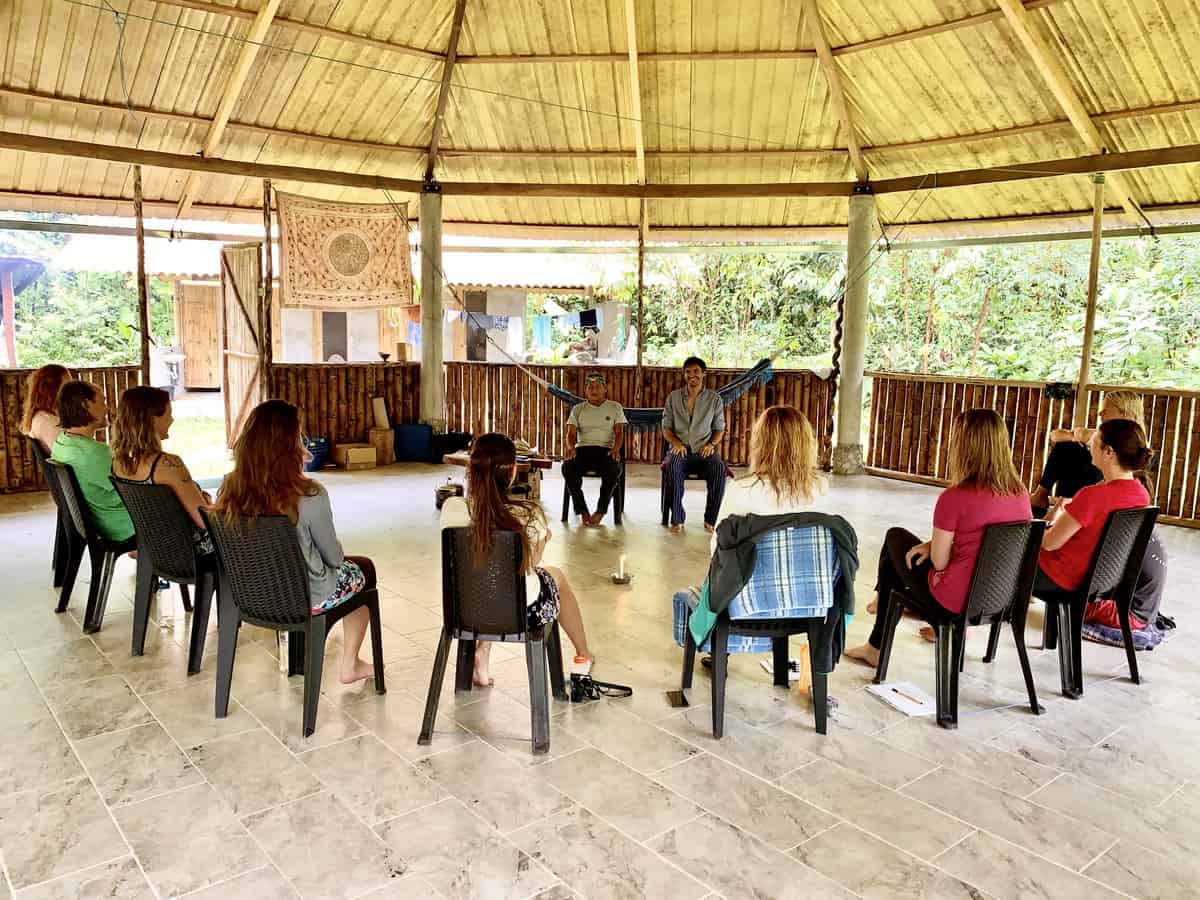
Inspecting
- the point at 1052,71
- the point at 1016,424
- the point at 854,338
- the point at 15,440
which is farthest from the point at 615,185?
the point at 15,440

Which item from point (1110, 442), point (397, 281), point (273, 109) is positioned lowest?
point (1110, 442)

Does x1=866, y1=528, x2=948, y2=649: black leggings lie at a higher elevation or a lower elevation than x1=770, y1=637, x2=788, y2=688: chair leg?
higher

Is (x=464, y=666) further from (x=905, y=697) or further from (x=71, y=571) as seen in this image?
(x=71, y=571)

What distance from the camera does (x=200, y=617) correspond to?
3578 millimetres

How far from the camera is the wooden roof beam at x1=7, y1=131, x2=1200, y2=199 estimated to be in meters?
7.05

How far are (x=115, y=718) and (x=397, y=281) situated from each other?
6693 millimetres

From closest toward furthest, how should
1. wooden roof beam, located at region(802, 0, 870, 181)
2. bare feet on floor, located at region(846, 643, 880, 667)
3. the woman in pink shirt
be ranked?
the woman in pink shirt < bare feet on floor, located at region(846, 643, 880, 667) < wooden roof beam, located at region(802, 0, 870, 181)

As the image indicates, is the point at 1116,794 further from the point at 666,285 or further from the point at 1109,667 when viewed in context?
the point at 666,285

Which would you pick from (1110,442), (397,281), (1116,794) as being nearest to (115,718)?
(1116,794)

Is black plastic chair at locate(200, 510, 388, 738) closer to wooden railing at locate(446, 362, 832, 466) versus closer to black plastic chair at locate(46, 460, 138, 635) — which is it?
black plastic chair at locate(46, 460, 138, 635)

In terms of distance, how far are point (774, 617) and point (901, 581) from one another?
0.71 m

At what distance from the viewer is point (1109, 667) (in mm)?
3957

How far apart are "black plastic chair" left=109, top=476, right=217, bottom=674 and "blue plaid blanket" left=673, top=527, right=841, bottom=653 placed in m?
1.97

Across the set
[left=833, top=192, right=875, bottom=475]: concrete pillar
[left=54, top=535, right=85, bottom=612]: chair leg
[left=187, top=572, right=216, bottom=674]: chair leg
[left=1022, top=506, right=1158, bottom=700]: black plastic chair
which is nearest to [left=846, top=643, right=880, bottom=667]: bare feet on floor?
[left=1022, top=506, right=1158, bottom=700]: black plastic chair
